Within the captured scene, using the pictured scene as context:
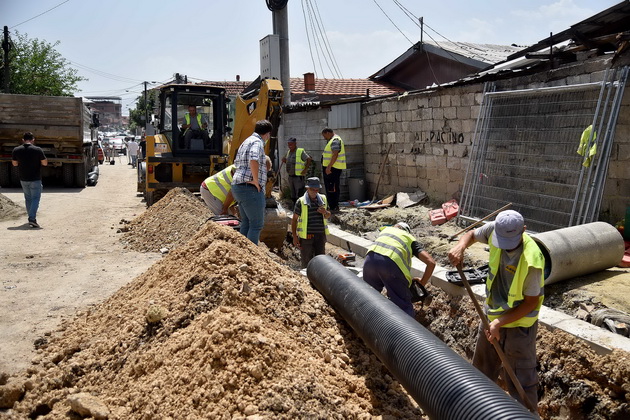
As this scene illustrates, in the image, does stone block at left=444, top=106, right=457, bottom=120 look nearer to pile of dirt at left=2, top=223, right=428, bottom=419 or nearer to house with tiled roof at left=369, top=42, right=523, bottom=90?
pile of dirt at left=2, top=223, right=428, bottom=419

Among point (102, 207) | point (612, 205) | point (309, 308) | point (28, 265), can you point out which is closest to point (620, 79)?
point (612, 205)

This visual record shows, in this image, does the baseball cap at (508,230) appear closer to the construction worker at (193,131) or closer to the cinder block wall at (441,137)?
the cinder block wall at (441,137)

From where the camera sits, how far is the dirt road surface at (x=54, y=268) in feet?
17.0

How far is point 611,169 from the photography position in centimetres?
654

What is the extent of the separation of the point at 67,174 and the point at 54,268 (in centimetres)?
1112

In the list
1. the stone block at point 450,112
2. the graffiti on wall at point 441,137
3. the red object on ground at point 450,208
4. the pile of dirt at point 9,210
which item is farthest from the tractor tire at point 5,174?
the red object on ground at point 450,208

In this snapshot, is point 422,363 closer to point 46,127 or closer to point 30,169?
point 30,169

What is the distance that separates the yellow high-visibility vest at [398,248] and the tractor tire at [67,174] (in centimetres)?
1499

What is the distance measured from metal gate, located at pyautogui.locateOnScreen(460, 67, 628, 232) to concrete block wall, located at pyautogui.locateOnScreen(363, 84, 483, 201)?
65cm

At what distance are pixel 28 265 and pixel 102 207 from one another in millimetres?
6211

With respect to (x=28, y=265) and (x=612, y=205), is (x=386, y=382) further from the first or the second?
(x=28, y=265)

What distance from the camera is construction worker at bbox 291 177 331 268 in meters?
6.92

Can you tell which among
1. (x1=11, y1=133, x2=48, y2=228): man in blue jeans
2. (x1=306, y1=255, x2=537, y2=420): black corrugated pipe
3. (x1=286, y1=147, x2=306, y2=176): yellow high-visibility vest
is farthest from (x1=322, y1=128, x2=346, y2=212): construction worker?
(x1=306, y1=255, x2=537, y2=420): black corrugated pipe

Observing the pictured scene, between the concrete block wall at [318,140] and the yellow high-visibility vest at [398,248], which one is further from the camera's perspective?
the concrete block wall at [318,140]
